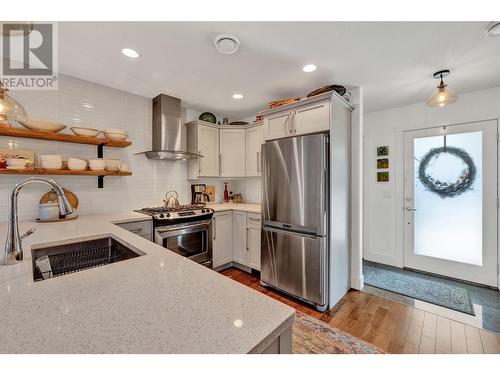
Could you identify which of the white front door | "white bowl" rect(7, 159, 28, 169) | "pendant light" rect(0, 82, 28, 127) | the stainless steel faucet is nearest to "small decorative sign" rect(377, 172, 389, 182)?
the white front door

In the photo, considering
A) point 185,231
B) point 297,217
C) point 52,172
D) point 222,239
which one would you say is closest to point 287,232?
point 297,217

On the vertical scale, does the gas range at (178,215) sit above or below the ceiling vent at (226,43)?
below

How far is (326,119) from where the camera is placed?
6.97ft

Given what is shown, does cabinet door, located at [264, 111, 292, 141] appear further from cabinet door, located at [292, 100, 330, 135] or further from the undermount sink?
the undermount sink

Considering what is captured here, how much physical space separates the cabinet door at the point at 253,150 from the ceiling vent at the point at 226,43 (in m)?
1.55

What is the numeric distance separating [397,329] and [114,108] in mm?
3795

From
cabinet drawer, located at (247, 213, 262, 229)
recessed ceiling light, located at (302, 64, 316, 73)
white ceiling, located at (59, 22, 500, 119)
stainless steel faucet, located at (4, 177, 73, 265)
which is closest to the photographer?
stainless steel faucet, located at (4, 177, 73, 265)

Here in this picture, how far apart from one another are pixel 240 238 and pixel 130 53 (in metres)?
2.42

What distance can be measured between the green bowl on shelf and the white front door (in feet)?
9.58

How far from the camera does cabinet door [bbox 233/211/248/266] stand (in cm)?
300

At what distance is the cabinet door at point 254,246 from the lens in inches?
112

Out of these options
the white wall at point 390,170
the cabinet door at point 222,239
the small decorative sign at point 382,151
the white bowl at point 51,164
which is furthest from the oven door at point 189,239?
the small decorative sign at point 382,151

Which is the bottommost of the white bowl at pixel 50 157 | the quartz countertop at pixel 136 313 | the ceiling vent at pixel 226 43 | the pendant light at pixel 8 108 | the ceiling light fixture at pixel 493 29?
the quartz countertop at pixel 136 313

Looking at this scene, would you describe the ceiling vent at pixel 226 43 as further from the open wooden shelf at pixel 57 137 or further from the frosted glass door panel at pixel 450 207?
the frosted glass door panel at pixel 450 207
